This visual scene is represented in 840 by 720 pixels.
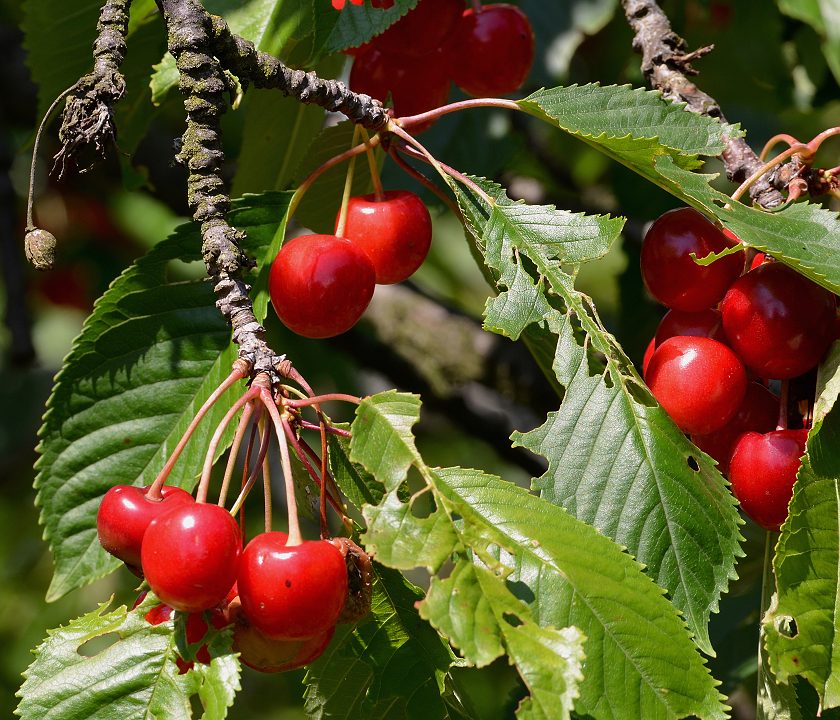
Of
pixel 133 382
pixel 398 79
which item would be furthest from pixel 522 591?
pixel 398 79

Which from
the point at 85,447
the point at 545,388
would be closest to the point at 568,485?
the point at 85,447

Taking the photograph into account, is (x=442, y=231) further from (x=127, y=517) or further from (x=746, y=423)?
(x=127, y=517)

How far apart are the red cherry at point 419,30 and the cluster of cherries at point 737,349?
1.75 feet

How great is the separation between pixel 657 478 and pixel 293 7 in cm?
87

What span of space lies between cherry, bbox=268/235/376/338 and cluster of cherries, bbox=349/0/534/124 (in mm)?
425

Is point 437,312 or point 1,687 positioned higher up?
point 437,312

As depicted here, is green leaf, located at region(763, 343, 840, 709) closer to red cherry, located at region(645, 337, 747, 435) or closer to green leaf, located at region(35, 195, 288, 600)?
red cherry, located at region(645, 337, 747, 435)

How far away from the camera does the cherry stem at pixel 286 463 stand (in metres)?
1.11

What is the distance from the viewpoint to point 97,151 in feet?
3.90

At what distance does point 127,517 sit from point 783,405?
0.87 metres

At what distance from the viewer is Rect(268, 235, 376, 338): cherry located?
4.29 ft

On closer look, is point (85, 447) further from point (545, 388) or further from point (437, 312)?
point (437, 312)

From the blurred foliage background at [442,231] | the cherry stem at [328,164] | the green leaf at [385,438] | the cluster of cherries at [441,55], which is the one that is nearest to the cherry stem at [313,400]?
the green leaf at [385,438]

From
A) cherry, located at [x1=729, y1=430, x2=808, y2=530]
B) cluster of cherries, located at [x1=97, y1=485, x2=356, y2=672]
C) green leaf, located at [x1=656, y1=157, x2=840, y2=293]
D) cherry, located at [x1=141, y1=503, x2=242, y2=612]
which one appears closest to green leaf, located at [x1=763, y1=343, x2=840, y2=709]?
cherry, located at [x1=729, y1=430, x2=808, y2=530]
